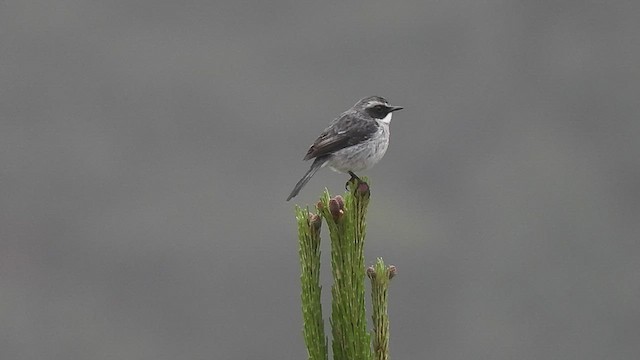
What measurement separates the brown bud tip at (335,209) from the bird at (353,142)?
4.82m

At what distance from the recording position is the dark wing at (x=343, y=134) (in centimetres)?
1176

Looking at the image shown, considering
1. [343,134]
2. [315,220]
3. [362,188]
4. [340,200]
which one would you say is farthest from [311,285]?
[343,134]

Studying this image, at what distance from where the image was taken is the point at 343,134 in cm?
1214

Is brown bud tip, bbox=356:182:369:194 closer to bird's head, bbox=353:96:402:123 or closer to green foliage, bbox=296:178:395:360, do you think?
green foliage, bbox=296:178:395:360

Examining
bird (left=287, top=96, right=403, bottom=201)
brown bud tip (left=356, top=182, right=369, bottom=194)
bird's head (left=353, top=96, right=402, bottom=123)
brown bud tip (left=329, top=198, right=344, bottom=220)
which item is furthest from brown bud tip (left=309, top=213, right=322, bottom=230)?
bird's head (left=353, top=96, right=402, bottom=123)

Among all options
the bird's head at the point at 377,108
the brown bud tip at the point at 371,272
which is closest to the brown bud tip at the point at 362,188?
the brown bud tip at the point at 371,272

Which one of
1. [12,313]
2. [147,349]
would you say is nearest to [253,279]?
[147,349]

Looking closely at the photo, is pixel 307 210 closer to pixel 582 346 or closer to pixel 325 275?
pixel 325 275

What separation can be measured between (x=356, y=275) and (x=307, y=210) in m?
0.49

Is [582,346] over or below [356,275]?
below

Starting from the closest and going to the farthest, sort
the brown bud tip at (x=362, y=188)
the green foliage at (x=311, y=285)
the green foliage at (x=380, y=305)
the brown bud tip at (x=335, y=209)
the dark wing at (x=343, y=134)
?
the green foliage at (x=311, y=285)
the brown bud tip at (x=335, y=209)
the green foliage at (x=380, y=305)
the brown bud tip at (x=362, y=188)
the dark wing at (x=343, y=134)

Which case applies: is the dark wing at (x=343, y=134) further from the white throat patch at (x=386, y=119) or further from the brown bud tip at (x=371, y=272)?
the brown bud tip at (x=371, y=272)

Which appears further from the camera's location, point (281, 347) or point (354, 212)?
point (281, 347)

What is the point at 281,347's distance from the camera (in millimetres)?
164500
